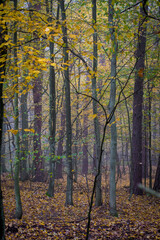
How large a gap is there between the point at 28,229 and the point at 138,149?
6.16 meters

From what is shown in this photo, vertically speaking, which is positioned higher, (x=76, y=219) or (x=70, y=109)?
(x=70, y=109)

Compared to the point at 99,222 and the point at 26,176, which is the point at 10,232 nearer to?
the point at 99,222

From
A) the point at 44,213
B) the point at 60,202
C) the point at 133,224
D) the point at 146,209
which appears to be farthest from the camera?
the point at 60,202

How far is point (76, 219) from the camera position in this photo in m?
5.33

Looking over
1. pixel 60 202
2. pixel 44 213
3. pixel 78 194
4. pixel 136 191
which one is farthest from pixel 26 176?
pixel 136 191

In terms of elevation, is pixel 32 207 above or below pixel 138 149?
below

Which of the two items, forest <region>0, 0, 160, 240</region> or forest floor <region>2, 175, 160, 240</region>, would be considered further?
forest floor <region>2, 175, 160, 240</region>

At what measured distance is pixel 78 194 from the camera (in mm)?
9289

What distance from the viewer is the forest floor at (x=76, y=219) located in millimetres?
4140

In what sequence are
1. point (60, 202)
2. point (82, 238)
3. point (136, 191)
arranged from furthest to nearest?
point (136, 191)
point (60, 202)
point (82, 238)

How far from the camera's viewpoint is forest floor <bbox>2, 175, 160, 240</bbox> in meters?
4.14

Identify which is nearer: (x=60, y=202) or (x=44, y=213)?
(x=44, y=213)

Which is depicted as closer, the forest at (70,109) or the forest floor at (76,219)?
the forest at (70,109)

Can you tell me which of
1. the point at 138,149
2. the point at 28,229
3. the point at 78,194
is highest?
the point at 138,149
